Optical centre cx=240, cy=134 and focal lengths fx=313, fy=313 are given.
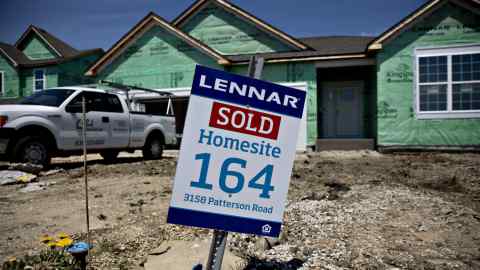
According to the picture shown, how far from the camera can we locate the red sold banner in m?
2.15

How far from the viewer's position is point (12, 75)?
21953mm

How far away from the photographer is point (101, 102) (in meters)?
8.52

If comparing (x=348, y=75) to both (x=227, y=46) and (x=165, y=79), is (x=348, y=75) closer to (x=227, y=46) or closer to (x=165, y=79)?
(x=227, y=46)

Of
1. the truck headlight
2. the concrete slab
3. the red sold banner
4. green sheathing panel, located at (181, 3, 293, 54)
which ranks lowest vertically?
the concrete slab

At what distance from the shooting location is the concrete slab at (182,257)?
113 inches

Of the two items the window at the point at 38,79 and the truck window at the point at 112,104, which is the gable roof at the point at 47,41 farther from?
the truck window at the point at 112,104

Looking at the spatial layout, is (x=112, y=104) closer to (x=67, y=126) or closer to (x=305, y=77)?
(x=67, y=126)

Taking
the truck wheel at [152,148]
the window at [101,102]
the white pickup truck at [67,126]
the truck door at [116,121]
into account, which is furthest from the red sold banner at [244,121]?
the truck wheel at [152,148]

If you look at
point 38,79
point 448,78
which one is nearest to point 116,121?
point 448,78

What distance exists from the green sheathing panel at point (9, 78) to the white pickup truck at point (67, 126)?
17457mm

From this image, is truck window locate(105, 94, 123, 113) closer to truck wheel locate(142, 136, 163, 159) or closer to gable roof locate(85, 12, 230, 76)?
truck wheel locate(142, 136, 163, 159)

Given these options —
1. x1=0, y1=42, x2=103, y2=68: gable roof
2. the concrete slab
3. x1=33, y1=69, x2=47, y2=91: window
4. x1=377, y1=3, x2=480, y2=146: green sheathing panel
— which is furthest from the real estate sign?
x1=33, y1=69, x2=47, y2=91: window

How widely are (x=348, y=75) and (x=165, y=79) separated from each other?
28.4 feet

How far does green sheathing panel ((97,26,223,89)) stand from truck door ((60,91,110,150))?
19.2 feet
